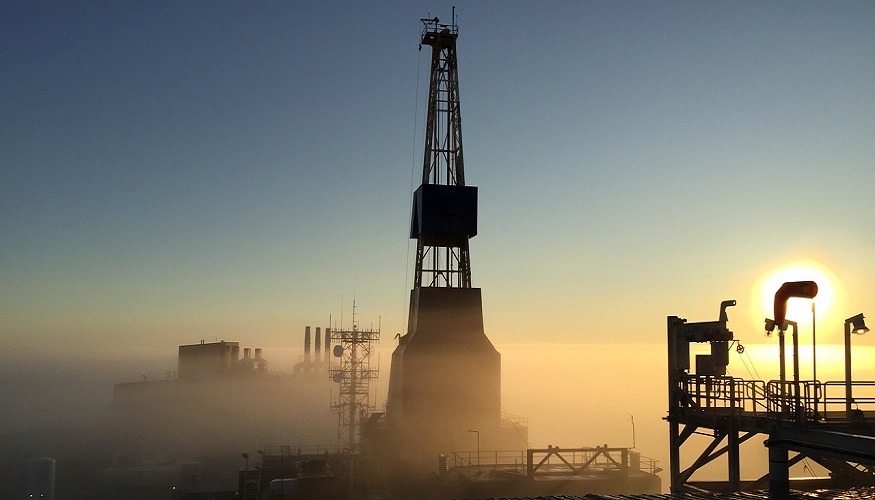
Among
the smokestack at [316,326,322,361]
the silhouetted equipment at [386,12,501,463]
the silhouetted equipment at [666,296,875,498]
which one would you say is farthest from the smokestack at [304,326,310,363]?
the silhouetted equipment at [666,296,875,498]

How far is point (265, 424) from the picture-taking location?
521 feet

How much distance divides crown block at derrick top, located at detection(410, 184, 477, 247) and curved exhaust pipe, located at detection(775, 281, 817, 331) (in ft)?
98.1

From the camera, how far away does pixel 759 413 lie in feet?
88.9

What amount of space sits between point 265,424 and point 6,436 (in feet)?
188

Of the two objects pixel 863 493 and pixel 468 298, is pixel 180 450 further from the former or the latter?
pixel 863 493

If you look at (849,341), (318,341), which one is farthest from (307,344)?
(849,341)

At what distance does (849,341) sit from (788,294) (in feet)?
12.8

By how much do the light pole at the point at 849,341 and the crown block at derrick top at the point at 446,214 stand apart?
29882mm

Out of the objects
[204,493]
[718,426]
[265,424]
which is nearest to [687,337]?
[718,426]

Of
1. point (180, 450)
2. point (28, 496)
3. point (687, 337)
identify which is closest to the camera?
point (687, 337)

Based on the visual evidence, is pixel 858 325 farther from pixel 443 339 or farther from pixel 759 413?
pixel 443 339

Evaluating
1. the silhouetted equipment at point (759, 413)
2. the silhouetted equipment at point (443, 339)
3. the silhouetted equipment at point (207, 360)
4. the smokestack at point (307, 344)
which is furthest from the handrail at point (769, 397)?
the smokestack at point (307, 344)

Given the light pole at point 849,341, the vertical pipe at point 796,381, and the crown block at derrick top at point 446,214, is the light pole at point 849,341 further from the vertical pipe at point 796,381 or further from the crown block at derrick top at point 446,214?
the crown block at derrick top at point 446,214

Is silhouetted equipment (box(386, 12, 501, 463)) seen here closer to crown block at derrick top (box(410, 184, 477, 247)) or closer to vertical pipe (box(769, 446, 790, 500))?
crown block at derrick top (box(410, 184, 477, 247))
